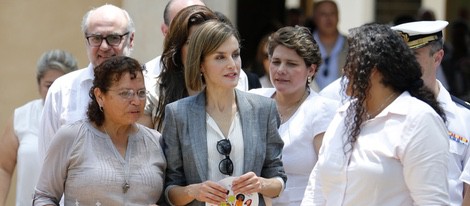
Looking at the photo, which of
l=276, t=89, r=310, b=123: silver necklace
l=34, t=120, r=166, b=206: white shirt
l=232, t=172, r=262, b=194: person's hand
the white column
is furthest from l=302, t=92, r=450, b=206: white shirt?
the white column

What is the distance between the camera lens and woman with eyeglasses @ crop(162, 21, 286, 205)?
6508mm

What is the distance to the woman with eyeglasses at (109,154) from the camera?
21.2 feet

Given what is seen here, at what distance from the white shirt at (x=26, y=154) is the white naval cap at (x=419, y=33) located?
2.85 m

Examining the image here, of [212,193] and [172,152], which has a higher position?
[172,152]

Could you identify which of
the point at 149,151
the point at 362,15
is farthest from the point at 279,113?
the point at 362,15

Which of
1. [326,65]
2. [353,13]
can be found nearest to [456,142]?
[326,65]

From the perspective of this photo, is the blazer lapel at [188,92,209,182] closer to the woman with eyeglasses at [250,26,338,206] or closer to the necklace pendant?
the necklace pendant

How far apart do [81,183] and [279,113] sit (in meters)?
1.29

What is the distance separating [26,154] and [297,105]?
223 centimetres

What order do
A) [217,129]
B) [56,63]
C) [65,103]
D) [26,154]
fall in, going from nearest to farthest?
[217,129], [65,103], [26,154], [56,63]

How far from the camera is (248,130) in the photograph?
21.5 feet

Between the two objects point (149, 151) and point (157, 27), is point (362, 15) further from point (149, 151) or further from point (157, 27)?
point (149, 151)

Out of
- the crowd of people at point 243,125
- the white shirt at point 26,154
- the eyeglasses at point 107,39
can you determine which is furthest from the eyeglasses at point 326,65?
the eyeglasses at point 107,39

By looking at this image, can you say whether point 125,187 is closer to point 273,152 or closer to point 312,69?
point 273,152
